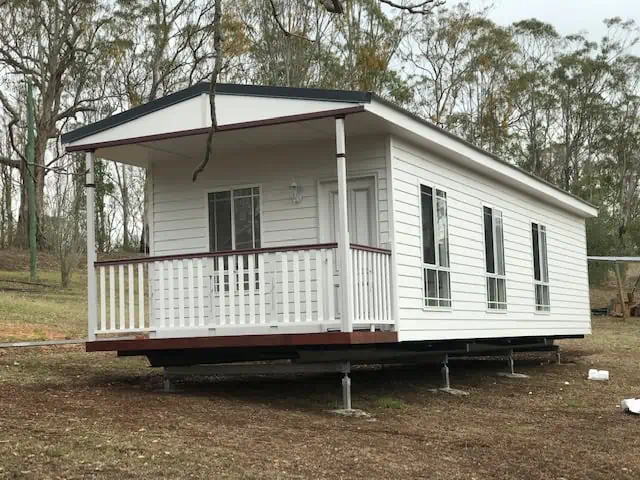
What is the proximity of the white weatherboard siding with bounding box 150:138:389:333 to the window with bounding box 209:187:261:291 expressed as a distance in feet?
0.30

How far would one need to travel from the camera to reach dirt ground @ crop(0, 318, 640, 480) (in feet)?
24.7

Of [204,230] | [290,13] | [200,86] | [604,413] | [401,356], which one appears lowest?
[604,413]

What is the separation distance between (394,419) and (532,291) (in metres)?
6.86

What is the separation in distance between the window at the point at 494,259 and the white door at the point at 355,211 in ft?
10.8

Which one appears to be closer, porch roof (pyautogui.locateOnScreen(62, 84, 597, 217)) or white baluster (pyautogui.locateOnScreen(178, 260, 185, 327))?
porch roof (pyautogui.locateOnScreen(62, 84, 597, 217))

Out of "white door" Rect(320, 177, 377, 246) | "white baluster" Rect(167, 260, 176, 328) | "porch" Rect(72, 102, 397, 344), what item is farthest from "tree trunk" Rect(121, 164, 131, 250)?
"white baluster" Rect(167, 260, 176, 328)

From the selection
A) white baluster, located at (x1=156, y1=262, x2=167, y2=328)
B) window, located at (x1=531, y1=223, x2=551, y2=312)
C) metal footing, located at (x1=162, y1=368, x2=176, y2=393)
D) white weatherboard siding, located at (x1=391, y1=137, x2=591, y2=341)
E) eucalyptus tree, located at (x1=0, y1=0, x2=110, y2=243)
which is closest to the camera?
white baluster, located at (x1=156, y1=262, x2=167, y2=328)

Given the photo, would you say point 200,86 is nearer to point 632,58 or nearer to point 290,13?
point 290,13

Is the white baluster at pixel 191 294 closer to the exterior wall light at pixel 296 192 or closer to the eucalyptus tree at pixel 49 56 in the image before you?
the exterior wall light at pixel 296 192

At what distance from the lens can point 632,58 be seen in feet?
147

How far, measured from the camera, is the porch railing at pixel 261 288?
33.6 feet

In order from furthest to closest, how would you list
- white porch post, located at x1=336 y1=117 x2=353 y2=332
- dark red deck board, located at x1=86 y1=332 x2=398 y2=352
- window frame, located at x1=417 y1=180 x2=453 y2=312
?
window frame, located at x1=417 y1=180 x2=453 y2=312 < dark red deck board, located at x1=86 y1=332 x2=398 y2=352 < white porch post, located at x1=336 y1=117 x2=353 y2=332

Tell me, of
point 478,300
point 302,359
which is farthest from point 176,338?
point 478,300

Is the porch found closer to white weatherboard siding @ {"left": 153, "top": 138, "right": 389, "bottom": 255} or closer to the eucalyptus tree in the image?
white weatherboard siding @ {"left": 153, "top": 138, "right": 389, "bottom": 255}
